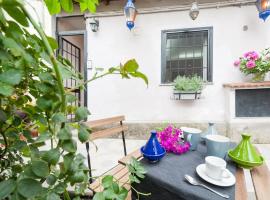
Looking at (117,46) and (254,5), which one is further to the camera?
(117,46)

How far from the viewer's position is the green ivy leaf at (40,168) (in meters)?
0.28

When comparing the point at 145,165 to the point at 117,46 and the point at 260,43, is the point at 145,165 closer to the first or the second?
the point at 117,46

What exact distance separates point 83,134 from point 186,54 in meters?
3.94

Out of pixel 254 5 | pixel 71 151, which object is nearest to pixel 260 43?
pixel 254 5

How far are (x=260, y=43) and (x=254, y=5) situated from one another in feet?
2.45

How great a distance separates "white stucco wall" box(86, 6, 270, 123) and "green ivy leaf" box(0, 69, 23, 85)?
3758 mm

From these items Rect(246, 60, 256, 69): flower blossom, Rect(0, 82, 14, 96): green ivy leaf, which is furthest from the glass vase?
Rect(0, 82, 14, 96): green ivy leaf

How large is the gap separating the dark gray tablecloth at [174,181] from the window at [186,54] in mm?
3021

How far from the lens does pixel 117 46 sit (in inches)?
161

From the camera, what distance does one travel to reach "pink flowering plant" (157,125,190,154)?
1.16 m

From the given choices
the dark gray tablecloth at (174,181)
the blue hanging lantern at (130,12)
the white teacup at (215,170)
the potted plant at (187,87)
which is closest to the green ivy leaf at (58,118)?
the dark gray tablecloth at (174,181)

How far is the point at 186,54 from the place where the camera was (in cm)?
394

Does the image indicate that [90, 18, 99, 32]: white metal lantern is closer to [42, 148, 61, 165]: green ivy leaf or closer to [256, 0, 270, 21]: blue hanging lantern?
[256, 0, 270, 21]: blue hanging lantern

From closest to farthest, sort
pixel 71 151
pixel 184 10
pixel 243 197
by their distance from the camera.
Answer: pixel 71 151, pixel 243 197, pixel 184 10
